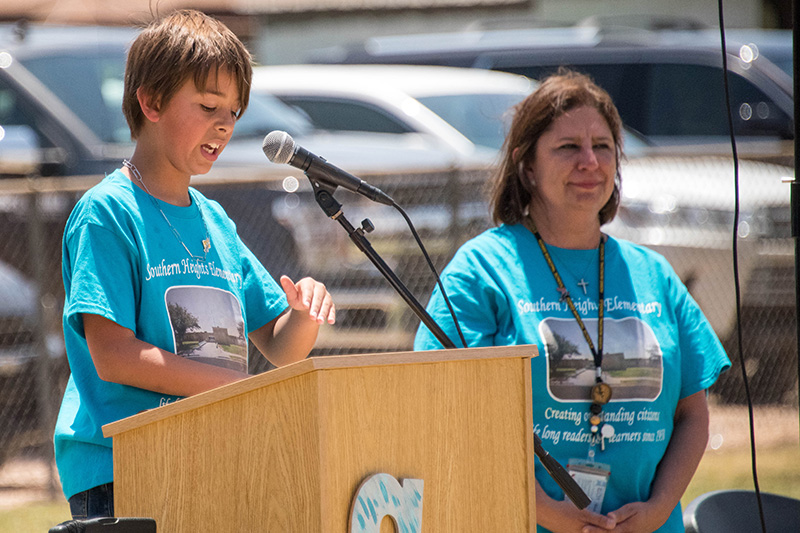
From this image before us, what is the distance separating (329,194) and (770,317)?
5216mm

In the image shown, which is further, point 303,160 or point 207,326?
point 207,326

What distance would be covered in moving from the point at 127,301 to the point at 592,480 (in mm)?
1415

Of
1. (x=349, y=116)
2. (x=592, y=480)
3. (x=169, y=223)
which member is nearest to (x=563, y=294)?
(x=592, y=480)

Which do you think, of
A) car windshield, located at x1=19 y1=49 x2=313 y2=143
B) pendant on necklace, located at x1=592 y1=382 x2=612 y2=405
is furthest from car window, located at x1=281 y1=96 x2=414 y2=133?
pendant on necklace, located at x1=592 y1=382 x2=612 y2=405

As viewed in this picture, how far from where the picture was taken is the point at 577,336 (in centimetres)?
286

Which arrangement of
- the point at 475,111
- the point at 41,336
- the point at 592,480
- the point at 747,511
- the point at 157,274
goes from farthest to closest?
the point at 475,111, the point at 41,336, the point at 747,511, the point at 592,480, the point at 157,274

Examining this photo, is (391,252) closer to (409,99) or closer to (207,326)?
(409,99)

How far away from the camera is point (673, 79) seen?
8.04m

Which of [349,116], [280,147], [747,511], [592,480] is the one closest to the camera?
[280,147]

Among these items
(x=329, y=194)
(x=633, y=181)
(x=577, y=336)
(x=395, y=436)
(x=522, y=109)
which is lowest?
(x=395, y=436)

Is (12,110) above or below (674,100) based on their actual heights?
below

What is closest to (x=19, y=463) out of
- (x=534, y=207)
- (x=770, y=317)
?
(x=534, y=207)

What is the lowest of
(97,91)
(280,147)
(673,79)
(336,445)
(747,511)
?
(747,511)

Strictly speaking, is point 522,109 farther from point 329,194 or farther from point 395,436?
point 395,436
